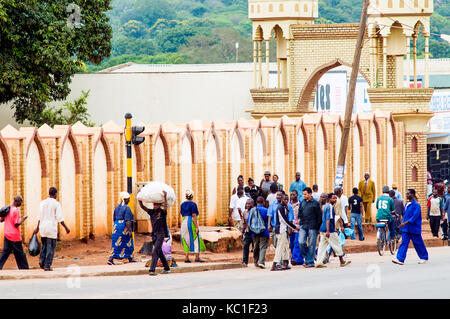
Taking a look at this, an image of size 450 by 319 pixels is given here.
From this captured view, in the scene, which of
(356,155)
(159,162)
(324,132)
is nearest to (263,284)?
(159,162)

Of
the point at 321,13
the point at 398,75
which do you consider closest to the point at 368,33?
the point at 398,75

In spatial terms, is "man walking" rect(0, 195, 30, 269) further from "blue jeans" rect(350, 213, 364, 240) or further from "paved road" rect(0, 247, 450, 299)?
"blue jeans" rect(350, 213, 364, 240)

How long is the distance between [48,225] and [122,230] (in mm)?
2085

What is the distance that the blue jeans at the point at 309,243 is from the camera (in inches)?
743

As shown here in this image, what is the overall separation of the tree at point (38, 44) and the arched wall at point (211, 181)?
6.44 meters

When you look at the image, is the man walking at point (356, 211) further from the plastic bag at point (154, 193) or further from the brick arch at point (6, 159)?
the brick arch at point (6, 159)

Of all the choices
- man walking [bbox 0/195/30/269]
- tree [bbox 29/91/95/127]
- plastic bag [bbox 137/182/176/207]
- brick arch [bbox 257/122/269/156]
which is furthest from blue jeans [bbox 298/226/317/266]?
tree [bbox 29/91/95/127]

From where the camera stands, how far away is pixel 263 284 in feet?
52.1

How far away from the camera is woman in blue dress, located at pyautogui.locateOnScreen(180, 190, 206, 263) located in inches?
742

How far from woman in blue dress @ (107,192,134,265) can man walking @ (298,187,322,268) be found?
3212 millimetres

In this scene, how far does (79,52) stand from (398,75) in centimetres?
1100

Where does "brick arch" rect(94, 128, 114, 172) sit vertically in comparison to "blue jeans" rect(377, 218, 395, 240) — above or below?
above

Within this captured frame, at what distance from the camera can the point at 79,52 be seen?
107 ft

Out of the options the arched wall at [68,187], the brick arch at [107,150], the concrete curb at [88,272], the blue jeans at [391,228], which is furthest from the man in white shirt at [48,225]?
the blue jeans at [391,228]
